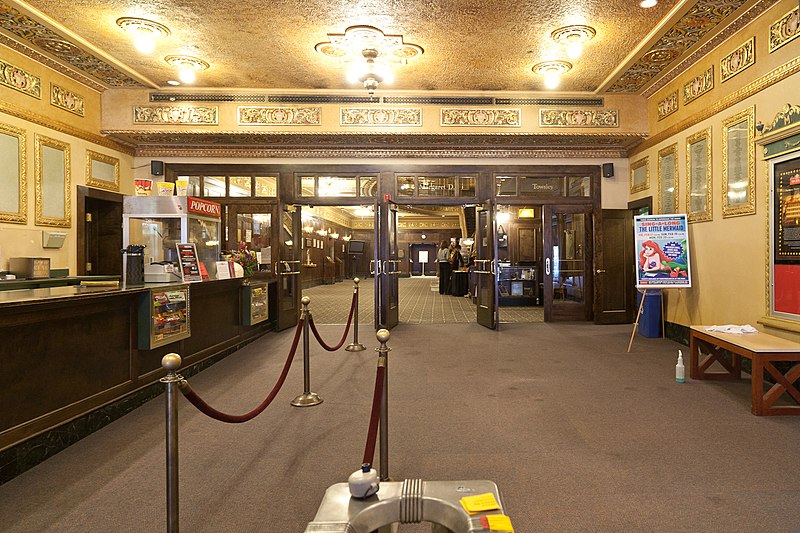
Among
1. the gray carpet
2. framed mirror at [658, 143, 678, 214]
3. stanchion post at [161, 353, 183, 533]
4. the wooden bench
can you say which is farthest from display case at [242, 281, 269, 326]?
framed mirror at [658, 143, 678, 214]

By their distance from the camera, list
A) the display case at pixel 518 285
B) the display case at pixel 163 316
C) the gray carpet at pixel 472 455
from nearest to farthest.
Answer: the gray carpet at pixel 472 455, the display case at pixel 163 316, the display case at pixel 518 285

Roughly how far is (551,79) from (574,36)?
1.30 m

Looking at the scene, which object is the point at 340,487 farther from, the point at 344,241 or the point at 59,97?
the point at 344,241

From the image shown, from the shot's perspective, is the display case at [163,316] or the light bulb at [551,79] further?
the light bulb at [551,79]

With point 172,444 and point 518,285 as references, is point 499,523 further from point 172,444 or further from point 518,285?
point 518,285

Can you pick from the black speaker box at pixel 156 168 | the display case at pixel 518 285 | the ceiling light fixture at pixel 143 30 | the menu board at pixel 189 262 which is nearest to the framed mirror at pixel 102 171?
the black speaker box at pixel 156 168

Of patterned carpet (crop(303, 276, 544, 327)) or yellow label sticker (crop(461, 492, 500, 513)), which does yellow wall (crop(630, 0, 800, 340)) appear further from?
yellow label sticker (crop(461, 492, 500, 513))

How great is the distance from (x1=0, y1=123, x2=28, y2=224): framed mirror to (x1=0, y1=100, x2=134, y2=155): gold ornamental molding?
193 mm

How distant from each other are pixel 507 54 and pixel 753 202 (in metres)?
3.34

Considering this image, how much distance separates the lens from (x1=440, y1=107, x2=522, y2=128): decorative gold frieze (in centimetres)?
791

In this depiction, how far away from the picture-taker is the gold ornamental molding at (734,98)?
4688mm

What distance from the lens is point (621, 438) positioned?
3.28 m

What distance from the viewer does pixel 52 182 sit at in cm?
662

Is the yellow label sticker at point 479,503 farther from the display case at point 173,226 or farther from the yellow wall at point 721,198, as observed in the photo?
the yellow wall at point 721,198
